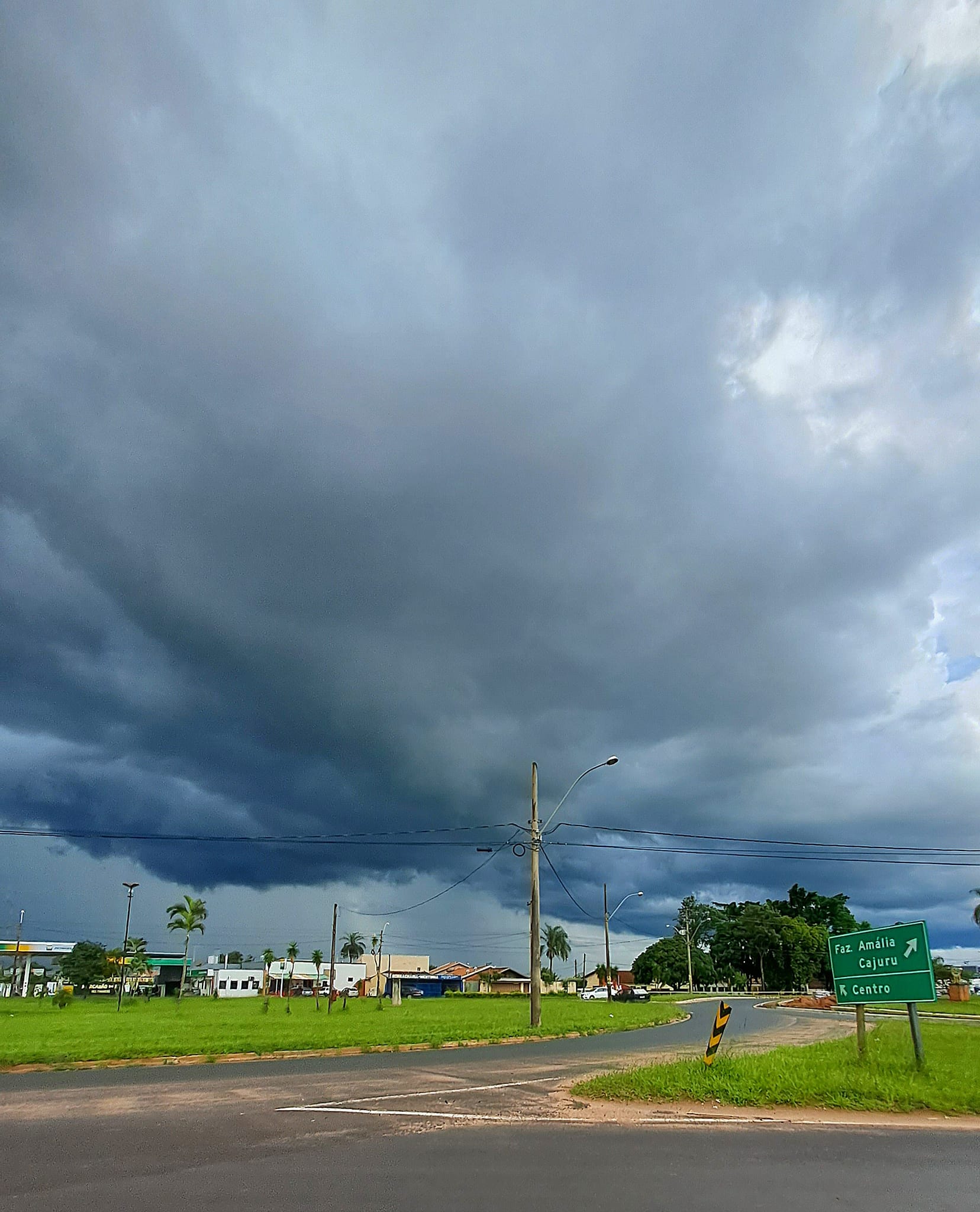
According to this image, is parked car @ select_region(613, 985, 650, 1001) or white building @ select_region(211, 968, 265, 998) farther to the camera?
white building @ select_region(211, 968, 265, 998)

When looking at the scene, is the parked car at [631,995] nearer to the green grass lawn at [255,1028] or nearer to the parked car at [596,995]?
the parked car at [596,995]

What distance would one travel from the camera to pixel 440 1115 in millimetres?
12188

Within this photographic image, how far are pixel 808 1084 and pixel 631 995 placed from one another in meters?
74.1

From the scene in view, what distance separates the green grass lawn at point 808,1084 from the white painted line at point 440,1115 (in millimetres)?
2091

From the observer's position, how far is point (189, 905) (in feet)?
233

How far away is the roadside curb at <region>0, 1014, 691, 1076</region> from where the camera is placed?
20.1 meters

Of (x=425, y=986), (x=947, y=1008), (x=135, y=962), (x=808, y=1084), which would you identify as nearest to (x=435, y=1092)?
(x=808, y=1084)

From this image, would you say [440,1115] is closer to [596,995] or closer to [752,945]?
[596,995]

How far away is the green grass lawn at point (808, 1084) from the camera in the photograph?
13172mm

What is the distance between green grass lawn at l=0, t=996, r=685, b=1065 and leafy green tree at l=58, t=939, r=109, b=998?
49209 millimetres

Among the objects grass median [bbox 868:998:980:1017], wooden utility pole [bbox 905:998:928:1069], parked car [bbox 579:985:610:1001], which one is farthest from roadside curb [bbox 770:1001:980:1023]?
wooden utility pole [bbox 905:998:928:1069]

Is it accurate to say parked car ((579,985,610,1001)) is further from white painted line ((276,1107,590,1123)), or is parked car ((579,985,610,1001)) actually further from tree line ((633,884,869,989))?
white painted line ((276,1107,590,1123))

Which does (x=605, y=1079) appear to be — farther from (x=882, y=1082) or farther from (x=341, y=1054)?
(x=341, y=1054)

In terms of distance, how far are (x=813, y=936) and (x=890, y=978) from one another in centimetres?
9994
